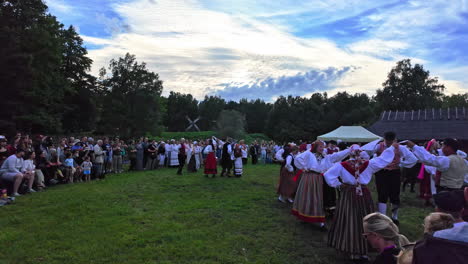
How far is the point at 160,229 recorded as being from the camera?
650 centimetres

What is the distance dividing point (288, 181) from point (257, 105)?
77.5m

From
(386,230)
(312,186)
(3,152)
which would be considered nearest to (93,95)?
(3,152)

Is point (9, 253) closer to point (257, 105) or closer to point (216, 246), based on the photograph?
point (216, 246)

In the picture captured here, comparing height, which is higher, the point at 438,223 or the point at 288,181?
the point at 438,223

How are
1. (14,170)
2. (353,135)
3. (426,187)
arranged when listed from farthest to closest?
1. (353,135)
2. (426,187)
3. (14,170)

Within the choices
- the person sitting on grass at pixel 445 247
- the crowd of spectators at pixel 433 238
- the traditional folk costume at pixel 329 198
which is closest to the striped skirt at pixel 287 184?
the traditional folk costume at pixel 329 198

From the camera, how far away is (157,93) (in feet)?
129

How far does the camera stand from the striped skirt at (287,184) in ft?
30.2

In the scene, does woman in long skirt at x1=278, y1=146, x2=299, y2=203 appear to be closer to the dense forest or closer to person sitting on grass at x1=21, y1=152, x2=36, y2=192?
person sitting on grass at x1=21, y1=152, x2=36, y2=192

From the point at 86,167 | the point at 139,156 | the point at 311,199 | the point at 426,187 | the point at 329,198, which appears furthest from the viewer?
the point at 139,156

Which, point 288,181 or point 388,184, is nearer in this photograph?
point 388,184

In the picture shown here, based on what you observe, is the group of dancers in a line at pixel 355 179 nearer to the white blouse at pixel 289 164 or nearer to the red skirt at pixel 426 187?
the white blouse at pixel 289 164

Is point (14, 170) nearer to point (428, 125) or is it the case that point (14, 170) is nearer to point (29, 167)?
point (29, 167)

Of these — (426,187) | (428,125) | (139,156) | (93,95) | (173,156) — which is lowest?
(426,187)
